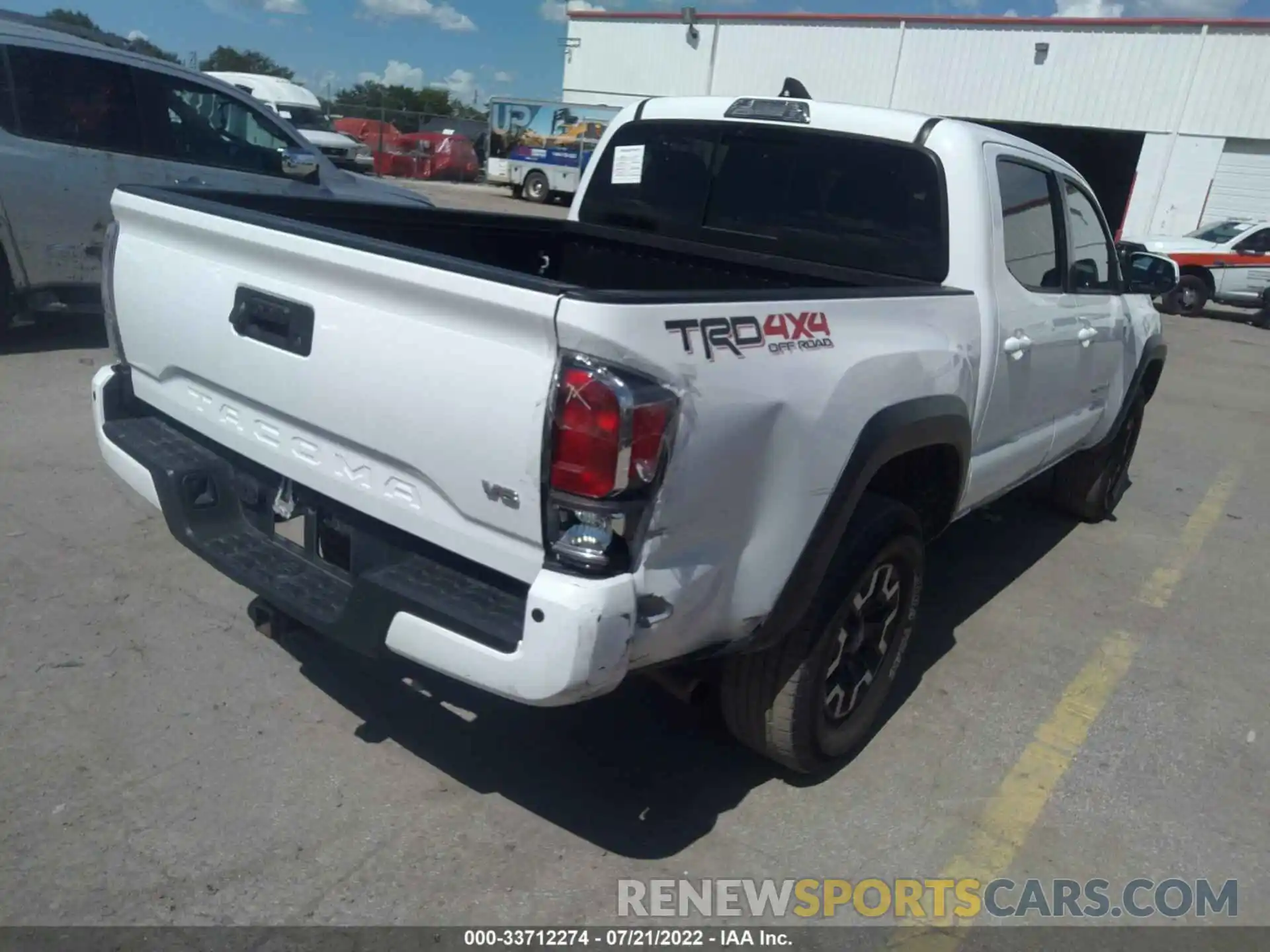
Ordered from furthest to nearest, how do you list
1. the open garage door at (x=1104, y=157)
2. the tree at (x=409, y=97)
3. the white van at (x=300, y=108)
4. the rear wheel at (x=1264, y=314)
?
the tree at (x=409, y=97) → the open garage door at (x=1104, y=157) → the white van at (x=300, y=108) → the rear wheel at (x=1264, y=314)

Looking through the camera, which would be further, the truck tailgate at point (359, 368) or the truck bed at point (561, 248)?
the truck bed at point (561, 248)

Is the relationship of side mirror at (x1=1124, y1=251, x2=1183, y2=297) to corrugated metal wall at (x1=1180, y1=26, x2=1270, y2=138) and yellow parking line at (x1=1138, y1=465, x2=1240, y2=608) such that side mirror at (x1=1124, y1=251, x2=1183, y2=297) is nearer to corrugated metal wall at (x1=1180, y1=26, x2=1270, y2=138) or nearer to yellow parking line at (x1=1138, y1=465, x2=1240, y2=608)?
yellow parking line at (x1=1138, y1=465, x2=1240, y2=608)

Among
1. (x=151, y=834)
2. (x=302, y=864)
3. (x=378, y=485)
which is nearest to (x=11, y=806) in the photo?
(x=151, y=834)

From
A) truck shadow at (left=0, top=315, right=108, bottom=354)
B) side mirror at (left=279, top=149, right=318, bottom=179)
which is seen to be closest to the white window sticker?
side mirror at (left=279, top=149, right=318, bottom=179)

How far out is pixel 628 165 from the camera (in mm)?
4441

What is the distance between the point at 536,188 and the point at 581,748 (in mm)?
25794

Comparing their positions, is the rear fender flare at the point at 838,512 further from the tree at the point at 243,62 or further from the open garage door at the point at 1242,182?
the tree at the point at 243,62

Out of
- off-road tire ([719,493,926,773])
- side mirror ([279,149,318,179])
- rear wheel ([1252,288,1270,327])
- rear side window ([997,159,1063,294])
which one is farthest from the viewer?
rear wheel ([1252,288,1270,327])

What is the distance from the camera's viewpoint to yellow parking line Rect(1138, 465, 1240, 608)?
5.19 m

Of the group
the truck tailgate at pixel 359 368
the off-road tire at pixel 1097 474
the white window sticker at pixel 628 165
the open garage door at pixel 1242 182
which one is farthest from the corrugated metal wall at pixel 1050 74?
the truck tailgate at pixel 359 368

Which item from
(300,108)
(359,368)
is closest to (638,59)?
(300,108)

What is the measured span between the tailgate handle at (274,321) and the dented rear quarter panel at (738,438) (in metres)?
0.81

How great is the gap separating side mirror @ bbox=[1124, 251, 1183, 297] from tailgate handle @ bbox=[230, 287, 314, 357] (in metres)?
4.17

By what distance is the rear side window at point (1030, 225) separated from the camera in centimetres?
379
